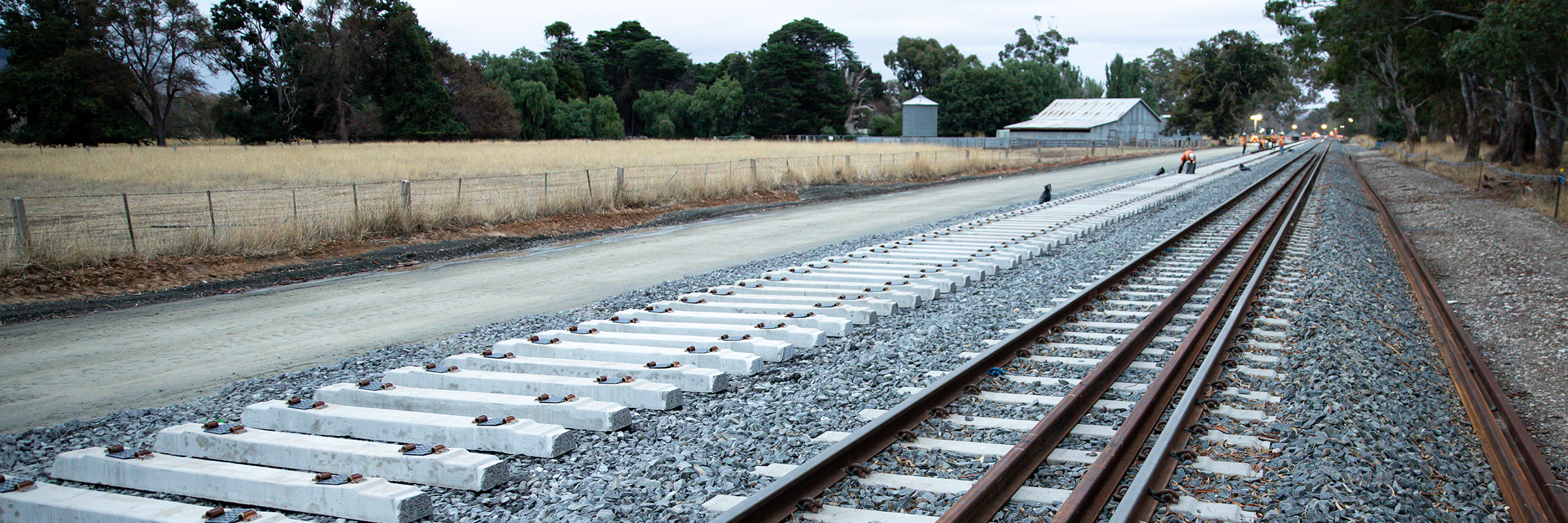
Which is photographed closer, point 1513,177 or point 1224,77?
point 1513,177

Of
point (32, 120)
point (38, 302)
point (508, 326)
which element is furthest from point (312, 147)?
point (508, 326)

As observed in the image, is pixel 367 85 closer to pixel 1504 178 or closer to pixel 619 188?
pixel 619 188

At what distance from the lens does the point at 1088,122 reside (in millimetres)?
82000

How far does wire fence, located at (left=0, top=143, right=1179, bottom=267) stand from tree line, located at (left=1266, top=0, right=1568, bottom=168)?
57.5ft

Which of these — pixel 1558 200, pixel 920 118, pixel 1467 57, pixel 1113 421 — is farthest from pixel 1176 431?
pixel 920 118

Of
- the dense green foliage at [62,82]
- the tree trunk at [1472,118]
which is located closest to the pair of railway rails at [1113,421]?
the tree trunk at [1472,118]

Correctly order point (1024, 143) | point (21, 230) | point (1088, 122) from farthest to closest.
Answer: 1. point (1088, 122)
2. point (1024, 143)
3. point (21, 230)

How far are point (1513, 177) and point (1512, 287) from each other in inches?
750

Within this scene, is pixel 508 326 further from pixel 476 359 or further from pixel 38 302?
pixel 38 302

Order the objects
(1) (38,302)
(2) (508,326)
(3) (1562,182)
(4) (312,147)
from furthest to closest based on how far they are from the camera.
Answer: (4) (312,147) → (3) (1562,182) → (1) (38,302) → (2) (508,326)

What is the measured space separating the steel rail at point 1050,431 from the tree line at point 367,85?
64899 mm

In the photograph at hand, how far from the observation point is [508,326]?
27.3ft

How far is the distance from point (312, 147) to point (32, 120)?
21170 mm

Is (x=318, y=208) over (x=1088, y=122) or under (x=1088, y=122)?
under
